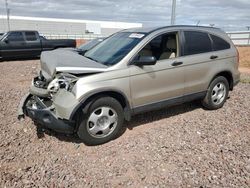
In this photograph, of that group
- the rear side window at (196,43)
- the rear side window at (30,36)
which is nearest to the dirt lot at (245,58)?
the rear side window at (196,43)

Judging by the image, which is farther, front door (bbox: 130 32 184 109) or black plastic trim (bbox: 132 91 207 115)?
black plastic trim (bbox: 132 91 207 115)

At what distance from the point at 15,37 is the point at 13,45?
0.50 metres

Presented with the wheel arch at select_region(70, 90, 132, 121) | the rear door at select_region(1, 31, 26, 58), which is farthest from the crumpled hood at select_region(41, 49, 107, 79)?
the rear door at select_region(1, 31, 26, 58)

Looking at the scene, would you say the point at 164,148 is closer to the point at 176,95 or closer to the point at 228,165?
the point at 228,165

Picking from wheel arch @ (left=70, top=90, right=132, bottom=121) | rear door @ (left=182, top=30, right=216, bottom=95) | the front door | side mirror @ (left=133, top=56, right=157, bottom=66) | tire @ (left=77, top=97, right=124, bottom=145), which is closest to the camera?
wheel arch @ (left=70, top=90, right=132, bottom=121)

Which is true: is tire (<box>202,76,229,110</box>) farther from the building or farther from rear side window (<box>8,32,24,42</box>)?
the building

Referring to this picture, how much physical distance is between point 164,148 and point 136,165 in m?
0.64

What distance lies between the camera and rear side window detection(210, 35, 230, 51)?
541 cm

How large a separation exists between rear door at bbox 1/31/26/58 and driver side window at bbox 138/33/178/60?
11401 millimetres

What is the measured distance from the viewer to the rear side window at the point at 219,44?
541 cm

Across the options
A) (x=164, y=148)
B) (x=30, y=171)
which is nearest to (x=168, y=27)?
(x=164, y=148)

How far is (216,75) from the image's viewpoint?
17.8ft

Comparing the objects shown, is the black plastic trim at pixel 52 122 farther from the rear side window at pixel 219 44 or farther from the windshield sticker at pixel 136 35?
the rear side window at pixel 219 44

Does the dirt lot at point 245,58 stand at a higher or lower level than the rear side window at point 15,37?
lower
